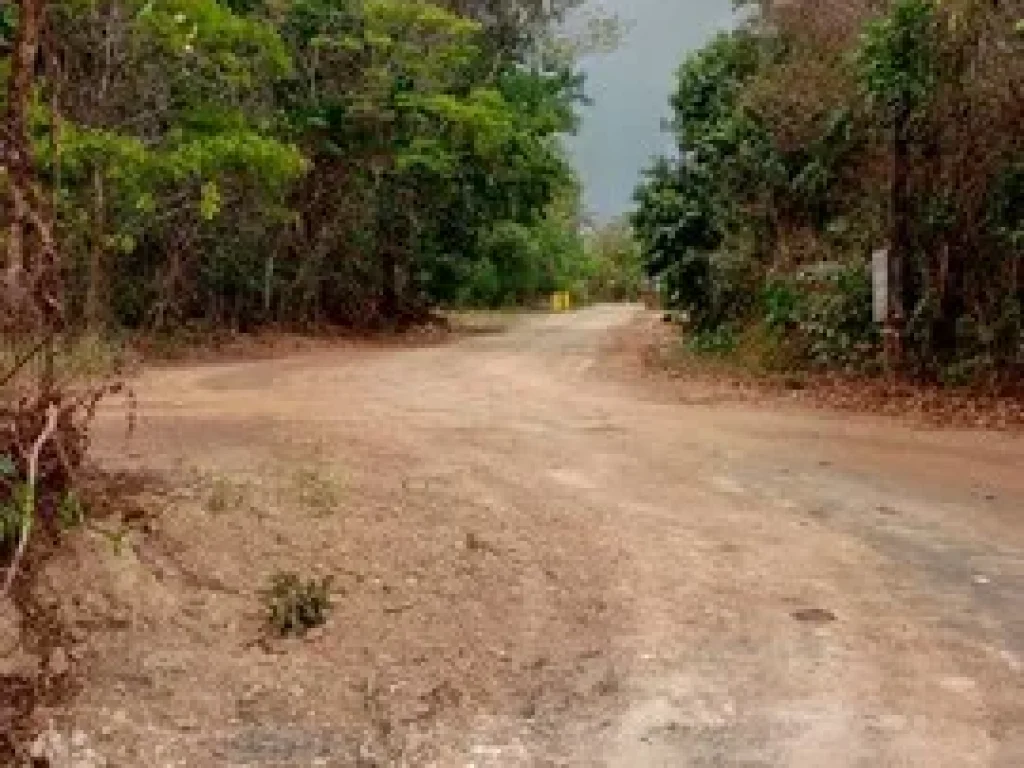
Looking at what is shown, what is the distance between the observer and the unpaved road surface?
489cm

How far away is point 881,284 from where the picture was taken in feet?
48.3

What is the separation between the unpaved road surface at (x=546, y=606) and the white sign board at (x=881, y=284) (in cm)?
423

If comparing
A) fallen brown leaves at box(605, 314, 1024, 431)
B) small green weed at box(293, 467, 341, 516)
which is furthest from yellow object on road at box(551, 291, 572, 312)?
small green weed at box(293, 467, 341, 516)

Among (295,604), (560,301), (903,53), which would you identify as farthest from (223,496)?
(560,301)

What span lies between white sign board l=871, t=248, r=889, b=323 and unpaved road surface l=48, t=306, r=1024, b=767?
4.23 m

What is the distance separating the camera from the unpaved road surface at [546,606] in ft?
16.0

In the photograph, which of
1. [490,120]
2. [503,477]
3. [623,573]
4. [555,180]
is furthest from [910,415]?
[555,180]

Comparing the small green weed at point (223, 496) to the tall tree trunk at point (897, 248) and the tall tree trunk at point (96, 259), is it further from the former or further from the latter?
the tall tree trunk at point (897, 248)

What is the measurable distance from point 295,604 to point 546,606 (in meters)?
1.15

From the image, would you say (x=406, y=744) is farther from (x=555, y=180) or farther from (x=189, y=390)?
(x=555, y=180)

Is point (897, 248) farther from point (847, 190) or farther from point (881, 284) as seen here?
point (847, 190)

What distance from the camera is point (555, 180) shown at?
1237 inches

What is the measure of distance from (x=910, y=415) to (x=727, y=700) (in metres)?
8.87

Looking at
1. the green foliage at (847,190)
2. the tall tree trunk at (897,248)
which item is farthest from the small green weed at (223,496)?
the tall tree trunk at (897,248)
